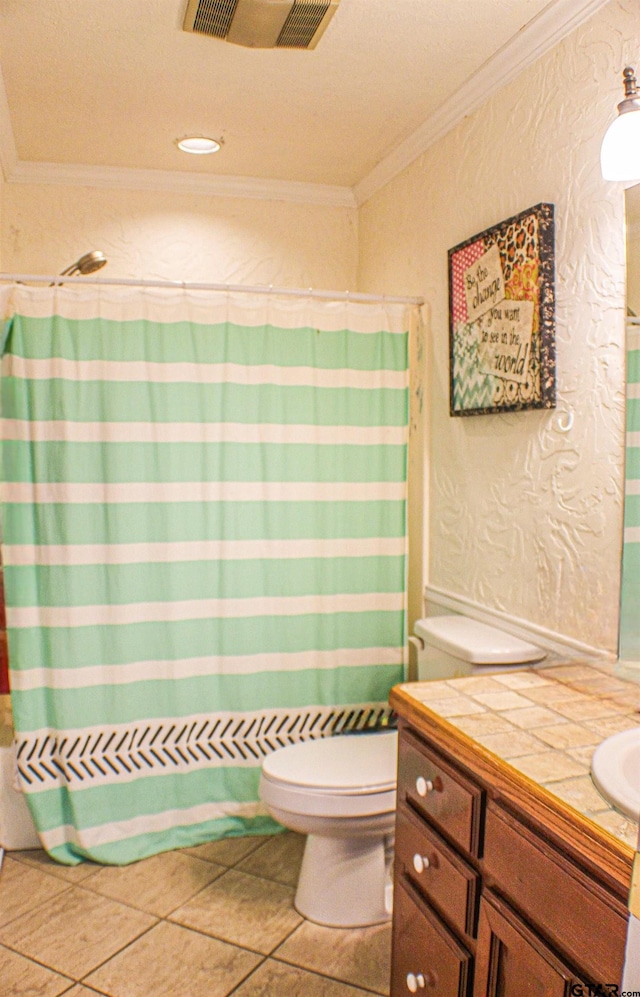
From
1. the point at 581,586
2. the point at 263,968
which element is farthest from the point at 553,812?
the point at 263,968

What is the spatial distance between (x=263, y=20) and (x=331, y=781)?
1888mm

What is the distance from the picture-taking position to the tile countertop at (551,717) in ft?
3.48

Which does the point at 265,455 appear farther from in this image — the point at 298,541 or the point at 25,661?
the point at 25,661

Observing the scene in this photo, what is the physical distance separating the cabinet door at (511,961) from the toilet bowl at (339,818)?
729 millimetres

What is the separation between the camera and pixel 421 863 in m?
1.38

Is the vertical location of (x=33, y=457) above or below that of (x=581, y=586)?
above

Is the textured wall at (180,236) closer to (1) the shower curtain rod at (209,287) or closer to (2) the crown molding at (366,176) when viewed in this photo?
(2) the crown molding at (366,176)

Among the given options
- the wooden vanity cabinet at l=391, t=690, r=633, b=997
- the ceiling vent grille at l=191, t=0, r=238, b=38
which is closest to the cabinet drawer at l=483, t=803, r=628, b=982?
the wooden vanity cabinet at l=391, t=690, r=633, b=997

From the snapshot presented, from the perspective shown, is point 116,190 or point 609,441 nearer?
point 609,441

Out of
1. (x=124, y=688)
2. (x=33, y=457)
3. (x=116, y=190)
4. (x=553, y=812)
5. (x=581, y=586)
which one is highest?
(x=116, y=190)

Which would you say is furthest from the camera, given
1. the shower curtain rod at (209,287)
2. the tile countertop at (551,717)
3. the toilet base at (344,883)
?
the shower curtain rod at (209,287)

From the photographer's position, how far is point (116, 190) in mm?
2926

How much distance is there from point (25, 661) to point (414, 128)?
2.11 meters

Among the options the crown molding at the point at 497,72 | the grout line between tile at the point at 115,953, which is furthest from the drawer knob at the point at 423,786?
the crown molding at the point at 497,72
